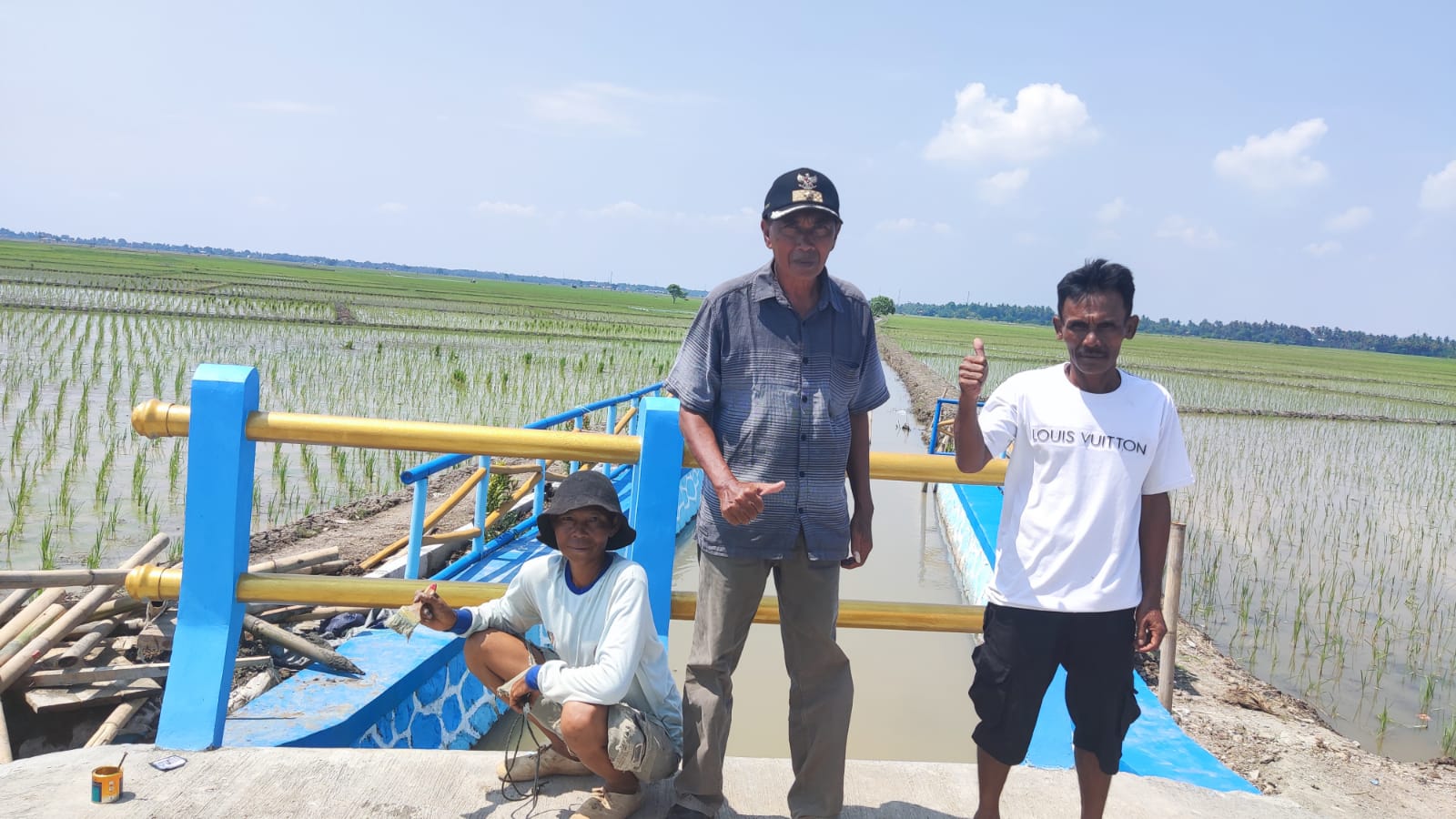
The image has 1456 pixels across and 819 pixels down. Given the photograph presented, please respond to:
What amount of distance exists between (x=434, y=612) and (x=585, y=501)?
0.51 metres

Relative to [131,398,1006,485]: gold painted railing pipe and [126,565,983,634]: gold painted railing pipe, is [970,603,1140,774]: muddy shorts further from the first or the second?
[131,398,1006,485]: gold painted railing pipe

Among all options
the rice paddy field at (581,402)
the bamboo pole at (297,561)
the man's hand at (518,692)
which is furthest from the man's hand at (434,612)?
the rice paddy field at (581,402)

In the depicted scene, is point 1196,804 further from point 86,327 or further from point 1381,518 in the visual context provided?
point 86,327

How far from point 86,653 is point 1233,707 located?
6.12 m

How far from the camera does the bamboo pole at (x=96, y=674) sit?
4305mm

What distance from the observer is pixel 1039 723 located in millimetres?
3697

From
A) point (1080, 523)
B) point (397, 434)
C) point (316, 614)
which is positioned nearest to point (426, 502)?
point (316, 614)

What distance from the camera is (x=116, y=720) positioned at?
417 centimetres

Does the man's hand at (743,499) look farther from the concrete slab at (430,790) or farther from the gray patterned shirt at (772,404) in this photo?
the concrete slab at (430,790)

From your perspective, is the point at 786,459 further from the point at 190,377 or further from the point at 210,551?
the point at 190,377

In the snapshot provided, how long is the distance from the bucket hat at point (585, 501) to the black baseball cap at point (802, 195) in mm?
792

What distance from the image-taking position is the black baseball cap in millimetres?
2375

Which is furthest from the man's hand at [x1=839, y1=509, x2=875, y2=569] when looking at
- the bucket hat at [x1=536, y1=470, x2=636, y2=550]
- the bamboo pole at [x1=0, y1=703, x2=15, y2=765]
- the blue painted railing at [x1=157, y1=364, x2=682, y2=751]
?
the bamboo pole at [x1=0, y1=703, x2=15, y2=765]

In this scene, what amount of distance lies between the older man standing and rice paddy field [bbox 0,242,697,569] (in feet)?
18.4
